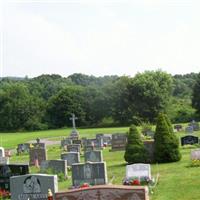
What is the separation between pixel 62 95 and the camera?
101 m

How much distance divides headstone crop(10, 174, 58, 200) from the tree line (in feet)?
219

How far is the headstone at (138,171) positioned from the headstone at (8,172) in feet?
13.7

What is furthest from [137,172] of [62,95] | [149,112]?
[62,95]

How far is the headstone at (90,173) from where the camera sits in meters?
20.3

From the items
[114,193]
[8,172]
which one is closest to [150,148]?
[8,172]

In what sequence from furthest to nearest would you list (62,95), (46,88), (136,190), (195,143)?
(46,88) < (62,95) < (195,143) < (136,190)

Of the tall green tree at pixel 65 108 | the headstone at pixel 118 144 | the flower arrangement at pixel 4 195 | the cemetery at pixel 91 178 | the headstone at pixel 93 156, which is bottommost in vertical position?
the flower arrangement at pixel 4 195

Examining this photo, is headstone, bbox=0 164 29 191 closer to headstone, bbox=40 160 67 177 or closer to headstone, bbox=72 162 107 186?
headstone, bbox=72 162 107 186

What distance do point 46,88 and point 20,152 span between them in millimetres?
80724

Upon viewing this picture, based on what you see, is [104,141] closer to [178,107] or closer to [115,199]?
[115,199]

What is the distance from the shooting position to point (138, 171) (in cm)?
2106

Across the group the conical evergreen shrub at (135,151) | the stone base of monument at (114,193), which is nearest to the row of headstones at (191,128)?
the conical evergreen shrub at (135,151)

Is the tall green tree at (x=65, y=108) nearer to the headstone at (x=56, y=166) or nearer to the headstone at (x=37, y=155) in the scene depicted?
the headstone at (x=37, y=155)

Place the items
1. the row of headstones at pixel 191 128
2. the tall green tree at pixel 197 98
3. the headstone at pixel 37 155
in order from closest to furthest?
the headstone at pixel 37 155 < the row of headstones at pixel 191 128 < the tall green tree at pixel 197 98
